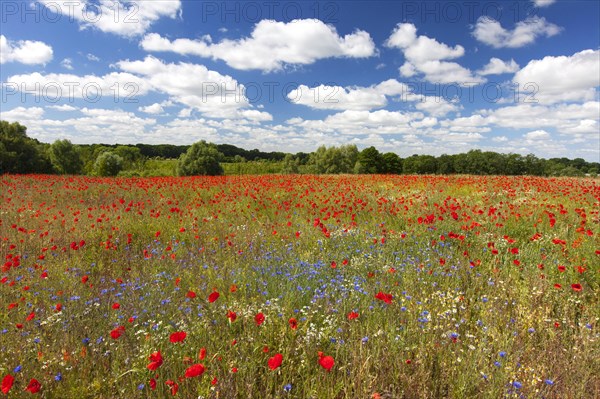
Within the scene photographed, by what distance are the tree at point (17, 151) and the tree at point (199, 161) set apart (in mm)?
13840

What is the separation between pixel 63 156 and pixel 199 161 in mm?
22337

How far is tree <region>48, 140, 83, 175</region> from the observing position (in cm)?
4322

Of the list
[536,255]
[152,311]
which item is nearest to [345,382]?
[152,311]

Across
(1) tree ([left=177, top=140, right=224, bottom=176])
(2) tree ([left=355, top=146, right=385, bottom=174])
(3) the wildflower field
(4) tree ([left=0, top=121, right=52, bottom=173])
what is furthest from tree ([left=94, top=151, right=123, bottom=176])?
(2) tree ([left=355, top=146, right=385, bottom=174])

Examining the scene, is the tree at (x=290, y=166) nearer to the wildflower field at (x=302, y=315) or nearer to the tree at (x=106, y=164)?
the tree at (x=106, y=164)

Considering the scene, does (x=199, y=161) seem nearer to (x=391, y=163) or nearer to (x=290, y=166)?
(x=290, y=166)

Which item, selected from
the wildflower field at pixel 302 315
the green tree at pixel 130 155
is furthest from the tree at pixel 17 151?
the green tree at pixel 130 155

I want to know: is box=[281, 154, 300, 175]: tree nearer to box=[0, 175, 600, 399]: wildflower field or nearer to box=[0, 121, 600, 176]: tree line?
box=[0, 121, 600, 176]: tree line

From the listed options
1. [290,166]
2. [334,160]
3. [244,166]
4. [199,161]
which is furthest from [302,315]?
[290,166]

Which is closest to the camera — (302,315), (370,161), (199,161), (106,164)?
(302,315)

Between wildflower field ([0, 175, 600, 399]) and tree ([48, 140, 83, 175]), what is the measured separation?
46428mm

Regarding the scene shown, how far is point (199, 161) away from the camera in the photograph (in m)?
38.0

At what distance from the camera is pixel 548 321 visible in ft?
10.1

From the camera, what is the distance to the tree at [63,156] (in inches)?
1702
